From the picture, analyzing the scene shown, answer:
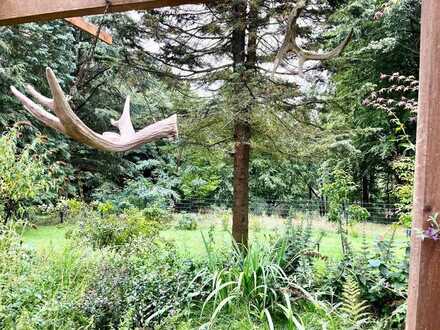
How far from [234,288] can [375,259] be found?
3.08 feet

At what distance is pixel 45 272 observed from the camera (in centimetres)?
272

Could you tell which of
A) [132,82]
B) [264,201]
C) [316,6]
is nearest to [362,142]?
[264,201]

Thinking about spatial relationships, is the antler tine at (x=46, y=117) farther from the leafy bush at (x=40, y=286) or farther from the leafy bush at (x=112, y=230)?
the leafy bush at (x=112, y=230)

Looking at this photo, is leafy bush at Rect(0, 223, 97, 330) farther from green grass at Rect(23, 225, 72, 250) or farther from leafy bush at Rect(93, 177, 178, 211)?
leafy bush at Rect(93, 177, 178, 211)

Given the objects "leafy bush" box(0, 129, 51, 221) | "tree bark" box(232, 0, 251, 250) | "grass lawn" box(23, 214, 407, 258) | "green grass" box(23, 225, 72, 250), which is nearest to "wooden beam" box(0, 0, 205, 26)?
"leafy bush" box(0, 129, 51, 221)

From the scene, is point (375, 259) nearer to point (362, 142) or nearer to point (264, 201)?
point (362, 142)

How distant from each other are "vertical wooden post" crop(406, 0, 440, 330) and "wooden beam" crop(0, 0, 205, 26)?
959 mm

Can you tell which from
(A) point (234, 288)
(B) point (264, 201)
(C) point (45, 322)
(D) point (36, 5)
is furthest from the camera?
(B) point (264, 201)

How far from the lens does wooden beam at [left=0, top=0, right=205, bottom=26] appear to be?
64.0 inches

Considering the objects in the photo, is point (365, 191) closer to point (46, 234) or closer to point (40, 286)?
point (46, 234)

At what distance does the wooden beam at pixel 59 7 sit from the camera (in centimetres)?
162

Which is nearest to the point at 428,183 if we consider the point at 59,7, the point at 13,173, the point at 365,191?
the point at 59,7

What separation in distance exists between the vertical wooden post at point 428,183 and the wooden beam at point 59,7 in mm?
959

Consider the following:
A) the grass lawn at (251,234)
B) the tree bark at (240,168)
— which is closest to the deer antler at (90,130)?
the tree bark at (240,168)
